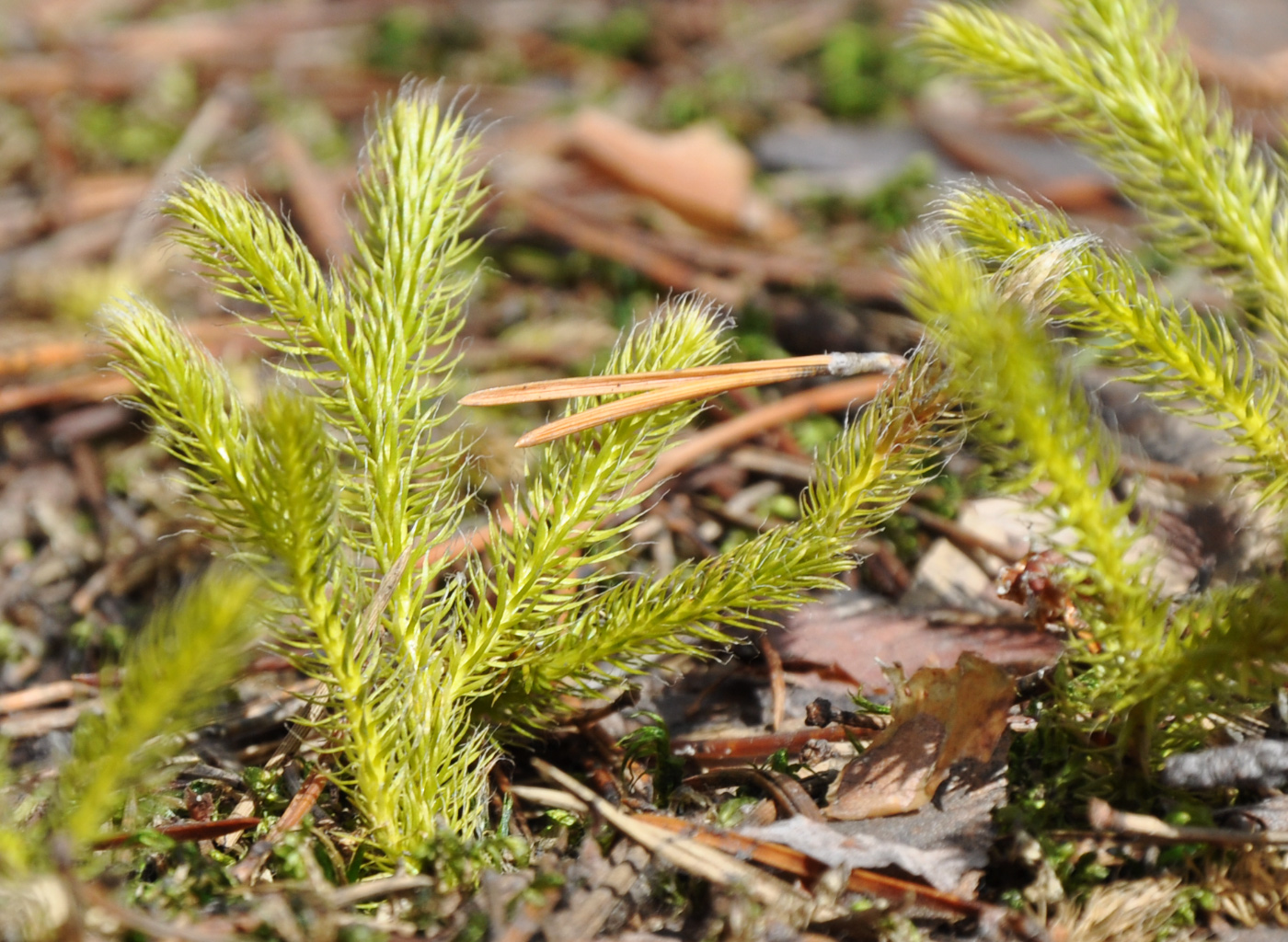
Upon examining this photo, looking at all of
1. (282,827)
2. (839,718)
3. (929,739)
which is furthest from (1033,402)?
(282,827)

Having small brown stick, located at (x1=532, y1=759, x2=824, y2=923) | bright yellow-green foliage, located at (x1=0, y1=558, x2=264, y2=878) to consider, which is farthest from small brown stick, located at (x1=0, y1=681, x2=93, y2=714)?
small brown stick, located at (x1=532, y1=759, x2=824, y2=923)

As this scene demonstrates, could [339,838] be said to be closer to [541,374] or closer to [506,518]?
[506,518]

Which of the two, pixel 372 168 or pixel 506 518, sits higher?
pixel 372 168

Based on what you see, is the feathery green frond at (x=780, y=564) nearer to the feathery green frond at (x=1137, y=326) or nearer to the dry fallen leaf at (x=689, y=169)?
the feathery green frond at (x=1137, y=326)

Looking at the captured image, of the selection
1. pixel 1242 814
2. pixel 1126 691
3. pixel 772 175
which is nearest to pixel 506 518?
pixel 1126 691

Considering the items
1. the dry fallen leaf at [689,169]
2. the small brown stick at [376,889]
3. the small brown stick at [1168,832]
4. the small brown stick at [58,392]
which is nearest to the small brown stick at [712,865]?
the small brown stick at [376,889]

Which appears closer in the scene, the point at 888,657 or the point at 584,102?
the point at 888,657

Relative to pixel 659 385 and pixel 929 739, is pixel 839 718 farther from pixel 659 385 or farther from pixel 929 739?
pixel 659 385
